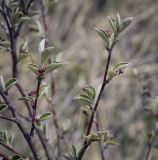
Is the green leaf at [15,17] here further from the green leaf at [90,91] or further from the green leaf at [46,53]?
the green leaf at [90,91]

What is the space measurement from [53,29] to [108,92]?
1.08 m

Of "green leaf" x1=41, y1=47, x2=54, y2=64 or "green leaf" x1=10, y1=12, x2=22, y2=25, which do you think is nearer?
"green leaf" x1=41, y1=47, x2=54, y2=64

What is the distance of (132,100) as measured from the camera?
125 inches

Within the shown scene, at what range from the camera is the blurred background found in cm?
277

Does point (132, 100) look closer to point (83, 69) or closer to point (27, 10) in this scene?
point (83, 69)

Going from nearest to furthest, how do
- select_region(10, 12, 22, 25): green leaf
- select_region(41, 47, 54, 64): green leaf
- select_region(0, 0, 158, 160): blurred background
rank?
select_region(41, 47, 54, 64): green leaf → select_region(10, 12, 22, 25): green leaf → select_region(0, 0, 158, 160): blurred background

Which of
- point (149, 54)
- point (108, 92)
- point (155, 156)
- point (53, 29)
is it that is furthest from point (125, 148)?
point (53, 29)

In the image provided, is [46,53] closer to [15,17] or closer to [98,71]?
[15,17]

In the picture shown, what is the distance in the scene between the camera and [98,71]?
342cm

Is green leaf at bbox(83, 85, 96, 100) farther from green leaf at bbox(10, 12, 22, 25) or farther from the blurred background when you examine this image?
the blurred background

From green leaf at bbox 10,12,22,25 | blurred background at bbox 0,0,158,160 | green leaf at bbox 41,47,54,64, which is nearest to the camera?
green leaf at bbox 41,47,54,64

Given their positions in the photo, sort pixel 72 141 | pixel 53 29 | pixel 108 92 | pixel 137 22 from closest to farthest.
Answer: pixel 72 141
pixel 108 92
pixel 137 22
pixel 53 29

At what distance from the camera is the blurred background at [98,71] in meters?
2.77

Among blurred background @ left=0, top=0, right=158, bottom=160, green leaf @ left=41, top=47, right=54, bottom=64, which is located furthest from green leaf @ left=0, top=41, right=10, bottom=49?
blurred background @ left=0, top=0, right=158, bottom=160
